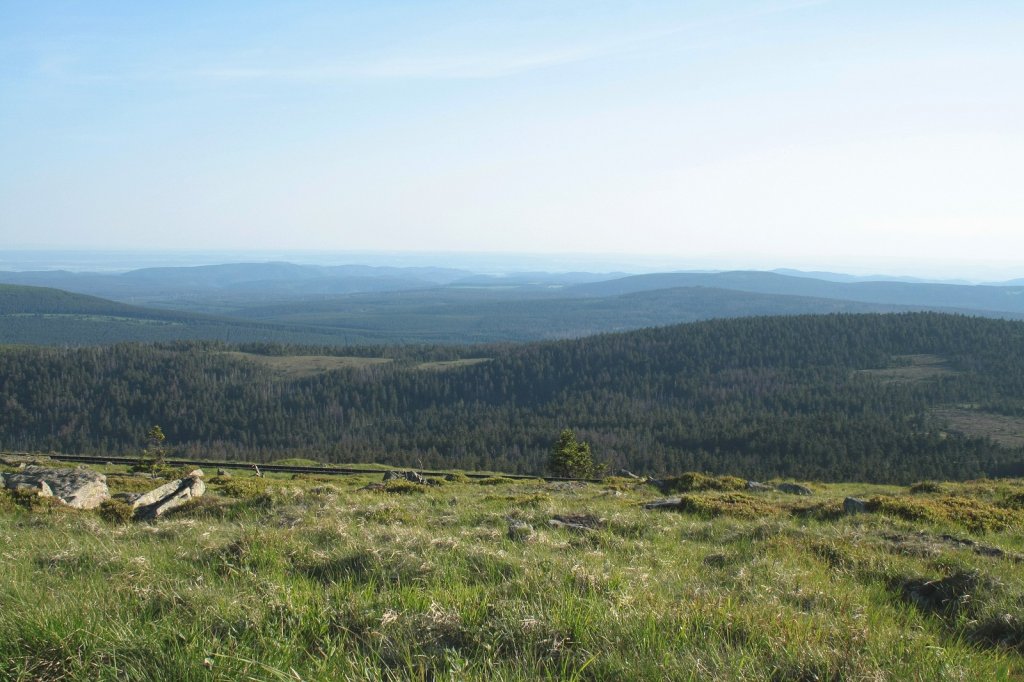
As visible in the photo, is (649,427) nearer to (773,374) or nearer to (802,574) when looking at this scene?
(773,374)

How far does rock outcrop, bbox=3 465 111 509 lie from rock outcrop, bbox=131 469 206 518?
1337mm

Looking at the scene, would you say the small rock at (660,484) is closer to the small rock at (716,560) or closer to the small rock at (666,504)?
the small rock at (666,504)

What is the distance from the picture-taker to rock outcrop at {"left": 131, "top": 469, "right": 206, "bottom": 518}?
1539 cm

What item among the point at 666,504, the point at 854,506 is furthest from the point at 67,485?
the point at 854,506

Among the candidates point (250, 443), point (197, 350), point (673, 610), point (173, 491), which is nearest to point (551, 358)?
point (250, 443)

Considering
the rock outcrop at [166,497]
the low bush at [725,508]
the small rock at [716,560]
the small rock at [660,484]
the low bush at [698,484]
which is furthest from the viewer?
the small rock at [660,484]

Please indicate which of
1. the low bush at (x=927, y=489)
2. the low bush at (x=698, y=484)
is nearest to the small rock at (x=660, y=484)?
the low bush at (x=698, y=484)

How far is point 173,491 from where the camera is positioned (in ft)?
62.0

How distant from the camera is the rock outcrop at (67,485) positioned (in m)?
18.0

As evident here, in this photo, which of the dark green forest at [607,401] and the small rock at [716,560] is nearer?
the small rock at [716,560]

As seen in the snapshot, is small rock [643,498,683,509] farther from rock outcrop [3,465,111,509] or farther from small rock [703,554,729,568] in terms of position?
rock outcrop [3,465,111,509]

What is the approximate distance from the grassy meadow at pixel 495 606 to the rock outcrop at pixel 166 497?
3.79 m

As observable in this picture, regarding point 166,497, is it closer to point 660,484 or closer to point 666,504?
point 666,504

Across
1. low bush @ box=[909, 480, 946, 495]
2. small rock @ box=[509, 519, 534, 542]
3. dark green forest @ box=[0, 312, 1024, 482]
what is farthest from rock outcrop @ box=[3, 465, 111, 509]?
dark green forest @ box=[0, 312, 1024, 482]
